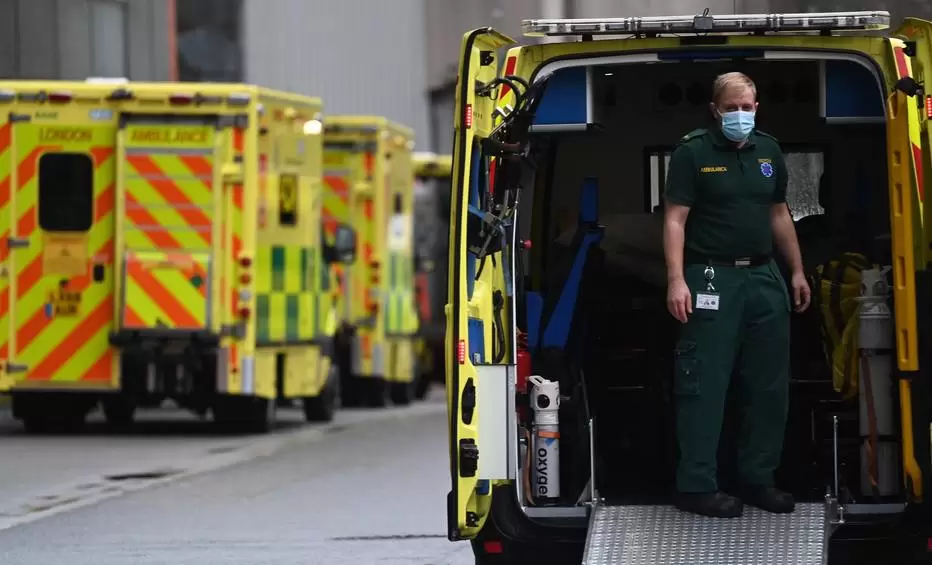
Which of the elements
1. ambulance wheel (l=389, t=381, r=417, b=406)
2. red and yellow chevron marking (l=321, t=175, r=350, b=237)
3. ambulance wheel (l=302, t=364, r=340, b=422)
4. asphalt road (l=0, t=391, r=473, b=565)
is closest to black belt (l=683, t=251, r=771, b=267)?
asphalt road (l=0, t=391, r=473, b=565)

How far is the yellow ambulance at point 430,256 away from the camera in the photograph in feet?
90.3

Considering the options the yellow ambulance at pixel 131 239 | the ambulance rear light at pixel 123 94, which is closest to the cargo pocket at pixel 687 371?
the yellow ambulance at pixel 131 239

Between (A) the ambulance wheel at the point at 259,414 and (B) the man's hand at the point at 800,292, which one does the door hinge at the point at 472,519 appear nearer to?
(B) the man's hand at the point at 800,292

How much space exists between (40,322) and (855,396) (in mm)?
10842

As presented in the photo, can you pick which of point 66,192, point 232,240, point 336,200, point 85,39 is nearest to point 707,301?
point 232,240

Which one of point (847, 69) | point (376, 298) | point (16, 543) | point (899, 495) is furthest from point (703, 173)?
point (376, 298)

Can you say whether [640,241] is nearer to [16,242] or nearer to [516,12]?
[16,242]

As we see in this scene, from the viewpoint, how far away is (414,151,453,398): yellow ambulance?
27531 mm

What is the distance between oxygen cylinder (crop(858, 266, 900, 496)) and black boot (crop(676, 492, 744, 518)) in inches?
21.3

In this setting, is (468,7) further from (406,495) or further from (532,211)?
(532,211)

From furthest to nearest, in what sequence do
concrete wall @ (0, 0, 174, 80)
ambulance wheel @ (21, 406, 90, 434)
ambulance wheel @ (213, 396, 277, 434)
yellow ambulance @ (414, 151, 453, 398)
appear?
yellow ambulance @ (414, 151, 453, 398) < concrete wall @ (0, 0, 174, 80) < ambulance wheel @ (21, 406, 90, 434) < ambulance wheel @ (213, 396, 277, 434)

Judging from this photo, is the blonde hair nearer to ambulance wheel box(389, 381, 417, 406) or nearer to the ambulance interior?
the ambulance interior

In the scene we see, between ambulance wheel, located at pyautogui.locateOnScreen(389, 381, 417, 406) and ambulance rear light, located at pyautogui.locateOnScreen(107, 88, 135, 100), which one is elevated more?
ambulance rear light, located at pyautogui.locateOnScreen(107, 88, 135, 100)

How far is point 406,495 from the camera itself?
44.8 ft
